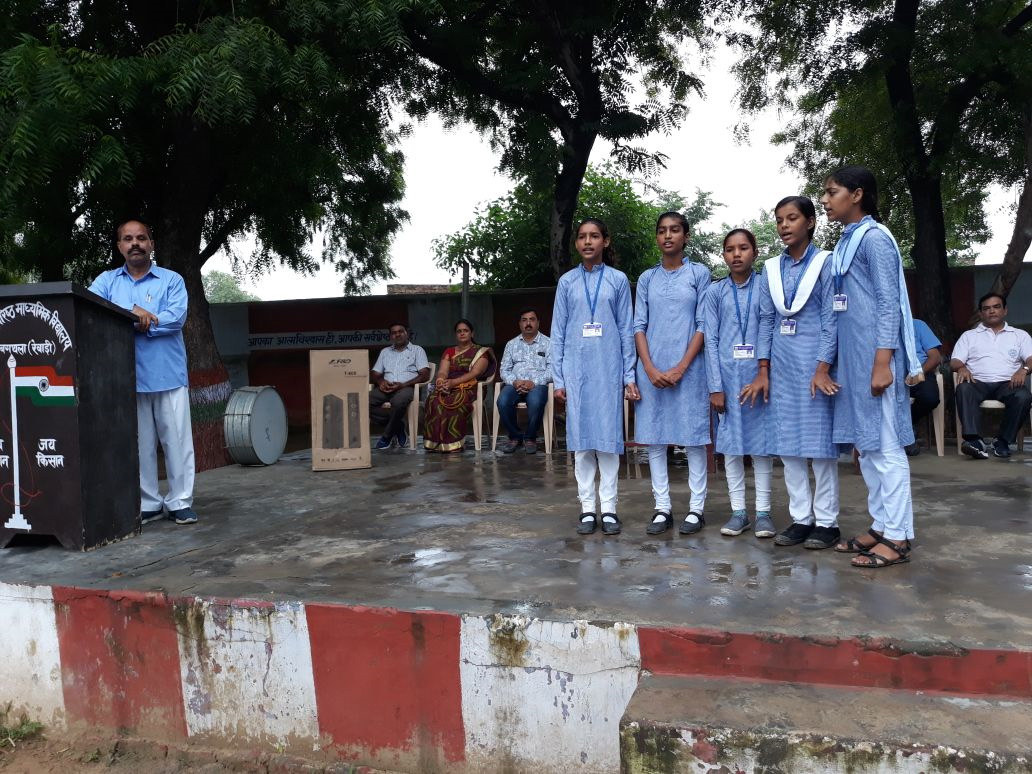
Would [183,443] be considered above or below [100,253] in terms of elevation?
below

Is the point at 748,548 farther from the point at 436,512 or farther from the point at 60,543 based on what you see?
the point at 60,543

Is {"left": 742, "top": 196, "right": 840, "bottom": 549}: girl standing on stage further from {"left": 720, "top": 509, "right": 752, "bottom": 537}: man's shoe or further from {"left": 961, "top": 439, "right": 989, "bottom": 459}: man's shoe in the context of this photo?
{"left": 961, "top": 439, "right": 989, "bottom": 459}: man's shoe

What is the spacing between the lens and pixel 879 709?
7.97 feet

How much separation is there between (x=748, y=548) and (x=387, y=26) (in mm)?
4833

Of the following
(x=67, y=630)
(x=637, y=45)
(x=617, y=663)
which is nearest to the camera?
(x=617, y=663)

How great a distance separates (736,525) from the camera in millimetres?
4145

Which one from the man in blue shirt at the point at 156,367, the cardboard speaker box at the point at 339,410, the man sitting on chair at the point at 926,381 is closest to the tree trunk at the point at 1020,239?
the man sitting on chair at the point at 926,381

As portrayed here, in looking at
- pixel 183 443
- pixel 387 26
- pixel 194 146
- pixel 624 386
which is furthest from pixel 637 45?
pixel 183 443

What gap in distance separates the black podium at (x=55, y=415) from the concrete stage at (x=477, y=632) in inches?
7.7

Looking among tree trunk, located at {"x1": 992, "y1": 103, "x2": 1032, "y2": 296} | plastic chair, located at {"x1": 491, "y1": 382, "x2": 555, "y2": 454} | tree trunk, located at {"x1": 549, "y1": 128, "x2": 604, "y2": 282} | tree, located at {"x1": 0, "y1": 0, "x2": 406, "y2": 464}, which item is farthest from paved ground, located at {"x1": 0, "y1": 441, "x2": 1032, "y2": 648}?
tree trunk, located at {"x1": 549, "y1": 128, "x2": 604, "y2": 282}

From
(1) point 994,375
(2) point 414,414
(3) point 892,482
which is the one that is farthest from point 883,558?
(2) point 414,414

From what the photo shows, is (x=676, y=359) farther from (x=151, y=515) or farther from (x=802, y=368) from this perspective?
(x=151, y=515)

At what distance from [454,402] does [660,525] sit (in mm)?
3772

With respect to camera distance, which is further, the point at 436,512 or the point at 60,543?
the point at 436,512
